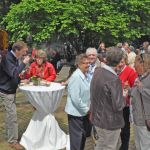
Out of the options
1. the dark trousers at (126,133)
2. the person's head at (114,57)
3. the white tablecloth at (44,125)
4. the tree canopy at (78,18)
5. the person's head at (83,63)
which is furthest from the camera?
the tree canopy at (78,18)

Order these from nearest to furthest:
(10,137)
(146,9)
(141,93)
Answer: (141,93)
(10,137)
(146,9)

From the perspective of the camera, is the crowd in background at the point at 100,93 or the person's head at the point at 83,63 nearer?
the crowd in background at the point at 100,93

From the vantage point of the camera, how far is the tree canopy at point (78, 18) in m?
14.0

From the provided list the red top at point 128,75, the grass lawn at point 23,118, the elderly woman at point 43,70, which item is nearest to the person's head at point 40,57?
the elderly woman at point 43,70

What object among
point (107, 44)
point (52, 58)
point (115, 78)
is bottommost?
point (52, 58)

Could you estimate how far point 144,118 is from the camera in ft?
16.1

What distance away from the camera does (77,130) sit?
5.91 meters

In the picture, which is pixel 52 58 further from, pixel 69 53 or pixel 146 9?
pixel 146 9

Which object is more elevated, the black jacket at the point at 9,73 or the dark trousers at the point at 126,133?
the black jacket at the point at 9,73

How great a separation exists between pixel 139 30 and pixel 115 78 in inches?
453

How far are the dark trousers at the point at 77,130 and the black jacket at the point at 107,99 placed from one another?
1119mm

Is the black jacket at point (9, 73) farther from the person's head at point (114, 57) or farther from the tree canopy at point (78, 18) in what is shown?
the tree canopy at point (78, 18)

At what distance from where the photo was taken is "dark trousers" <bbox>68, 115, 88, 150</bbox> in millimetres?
5840

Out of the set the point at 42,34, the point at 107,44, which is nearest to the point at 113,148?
the point at 42,34
